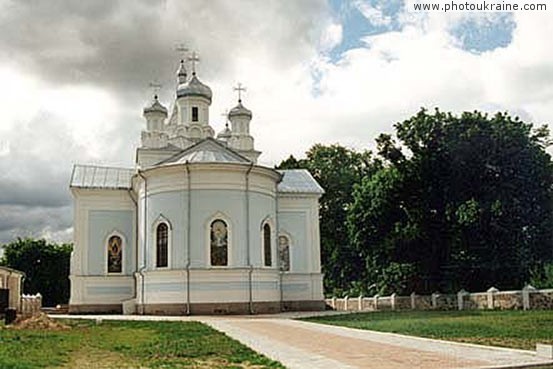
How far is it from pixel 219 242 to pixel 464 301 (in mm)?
10960

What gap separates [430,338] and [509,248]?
682 inches

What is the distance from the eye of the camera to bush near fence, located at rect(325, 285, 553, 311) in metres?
26.4

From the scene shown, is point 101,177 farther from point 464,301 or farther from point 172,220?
point 464,301

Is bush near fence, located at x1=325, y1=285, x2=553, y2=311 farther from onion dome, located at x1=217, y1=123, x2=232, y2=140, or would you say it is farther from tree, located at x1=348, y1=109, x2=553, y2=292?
onion dome, located at x1=217, y1=123, x2=232, y2=140

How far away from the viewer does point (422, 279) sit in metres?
33.2

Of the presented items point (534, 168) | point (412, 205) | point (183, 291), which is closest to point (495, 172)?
point (534, 168)

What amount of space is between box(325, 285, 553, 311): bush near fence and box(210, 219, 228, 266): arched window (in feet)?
31.4

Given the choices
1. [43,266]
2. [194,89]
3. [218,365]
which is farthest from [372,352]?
[43,266]

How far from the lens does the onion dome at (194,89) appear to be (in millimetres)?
37312

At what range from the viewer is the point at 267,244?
3016 centimetres

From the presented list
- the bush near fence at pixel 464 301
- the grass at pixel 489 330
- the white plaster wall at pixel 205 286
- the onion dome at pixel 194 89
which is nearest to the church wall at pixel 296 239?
the bush near fence at pixel 464 301

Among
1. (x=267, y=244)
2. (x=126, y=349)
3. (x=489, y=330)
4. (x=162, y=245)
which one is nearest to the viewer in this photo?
(x=126, y=349)

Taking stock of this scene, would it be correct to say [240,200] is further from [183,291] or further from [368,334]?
[368,334]

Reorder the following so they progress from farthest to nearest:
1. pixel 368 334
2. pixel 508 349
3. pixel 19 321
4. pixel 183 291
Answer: pixel 183 291 < pixel 19 321 < pixel 368 334 < pixel 508 349
